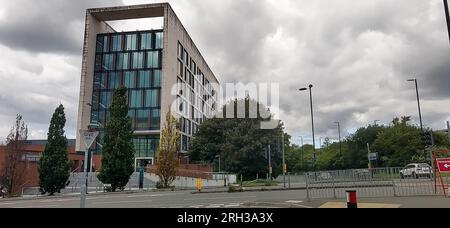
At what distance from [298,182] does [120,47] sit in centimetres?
4479

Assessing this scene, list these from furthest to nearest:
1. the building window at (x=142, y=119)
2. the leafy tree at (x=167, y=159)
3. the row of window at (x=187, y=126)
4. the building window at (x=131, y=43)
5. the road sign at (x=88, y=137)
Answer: the row of window at (x=187, y=126) → the building window at (x=131, y=43) → the building window at (x=142, y=119) → the leafy tree at (x=167, y=159) → the road sign at (x=88, y=137)

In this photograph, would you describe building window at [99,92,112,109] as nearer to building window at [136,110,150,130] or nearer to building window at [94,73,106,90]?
building window at [94,73,106,90]

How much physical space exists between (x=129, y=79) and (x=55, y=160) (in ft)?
108

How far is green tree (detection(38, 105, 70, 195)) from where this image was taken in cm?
3328

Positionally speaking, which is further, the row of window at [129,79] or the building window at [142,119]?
the row of window at [129,79]

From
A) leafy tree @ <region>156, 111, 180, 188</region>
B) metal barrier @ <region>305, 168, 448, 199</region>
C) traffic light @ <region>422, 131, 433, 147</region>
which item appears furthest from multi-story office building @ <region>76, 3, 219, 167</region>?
traffic light @ <region>422, 131, 433, 147</region>

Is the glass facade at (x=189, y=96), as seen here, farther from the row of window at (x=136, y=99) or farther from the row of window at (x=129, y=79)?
the row of window at (x=129, y=79)

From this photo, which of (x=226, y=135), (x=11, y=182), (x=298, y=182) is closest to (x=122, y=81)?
(x=226, y=135)

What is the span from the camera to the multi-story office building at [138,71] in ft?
204

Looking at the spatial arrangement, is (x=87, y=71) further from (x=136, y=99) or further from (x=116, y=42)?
(x=136, y=99)

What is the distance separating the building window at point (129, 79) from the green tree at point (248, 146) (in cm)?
1552

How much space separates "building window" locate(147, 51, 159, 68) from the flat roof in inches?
234

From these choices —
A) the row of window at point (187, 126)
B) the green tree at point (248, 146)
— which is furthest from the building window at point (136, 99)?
the green tree at point (248, 146)

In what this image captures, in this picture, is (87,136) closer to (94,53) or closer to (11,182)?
(11,182)
